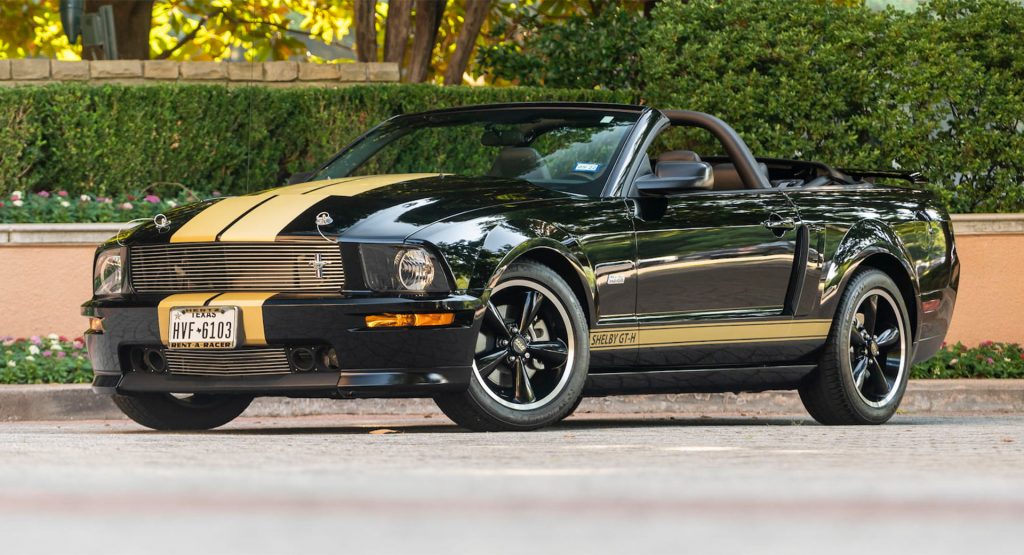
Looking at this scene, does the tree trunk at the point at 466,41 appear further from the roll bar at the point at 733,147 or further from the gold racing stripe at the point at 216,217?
the gold racing stripe at the point at 216,217

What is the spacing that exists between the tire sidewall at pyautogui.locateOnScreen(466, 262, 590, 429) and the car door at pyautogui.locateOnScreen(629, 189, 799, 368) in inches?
19.1

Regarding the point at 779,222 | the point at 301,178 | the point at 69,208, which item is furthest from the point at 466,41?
the point at 779,222

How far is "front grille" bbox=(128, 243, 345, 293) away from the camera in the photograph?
24.4 ft

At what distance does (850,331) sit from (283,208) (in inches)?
123

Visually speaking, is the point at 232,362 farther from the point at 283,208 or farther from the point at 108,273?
the point at 108,273

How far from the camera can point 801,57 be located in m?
15.4

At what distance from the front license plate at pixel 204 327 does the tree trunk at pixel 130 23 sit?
12.0m

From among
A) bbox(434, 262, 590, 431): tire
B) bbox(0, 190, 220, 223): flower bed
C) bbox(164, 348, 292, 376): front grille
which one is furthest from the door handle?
bbox(0, 190, 220, 223): flower bed

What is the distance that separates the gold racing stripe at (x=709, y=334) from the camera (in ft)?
26.6

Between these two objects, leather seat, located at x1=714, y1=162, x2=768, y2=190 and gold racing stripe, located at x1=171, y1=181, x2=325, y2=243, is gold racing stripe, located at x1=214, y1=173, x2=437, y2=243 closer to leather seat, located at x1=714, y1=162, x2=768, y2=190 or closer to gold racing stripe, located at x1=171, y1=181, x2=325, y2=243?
gold racing stripe, located at x1=171, y1=181, x2=325, y2=243

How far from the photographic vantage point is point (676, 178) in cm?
825

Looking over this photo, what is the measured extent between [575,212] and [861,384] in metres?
2.24

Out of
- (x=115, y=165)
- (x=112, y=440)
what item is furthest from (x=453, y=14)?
(x=112, y=440)

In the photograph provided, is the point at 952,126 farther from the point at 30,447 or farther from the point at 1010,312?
the point at 30,447
